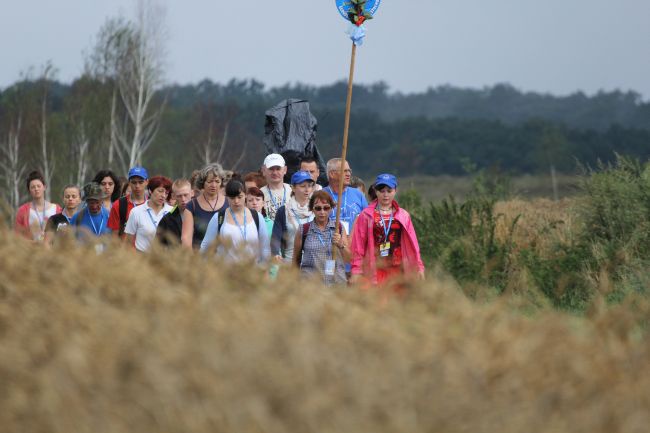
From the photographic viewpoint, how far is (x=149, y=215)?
12.7m

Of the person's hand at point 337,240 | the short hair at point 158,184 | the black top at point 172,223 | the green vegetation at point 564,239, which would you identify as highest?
the short hair at point 158,184

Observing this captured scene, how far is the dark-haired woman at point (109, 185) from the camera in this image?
1460 centimetres

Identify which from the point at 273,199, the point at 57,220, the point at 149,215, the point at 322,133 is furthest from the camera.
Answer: the point at 322,133

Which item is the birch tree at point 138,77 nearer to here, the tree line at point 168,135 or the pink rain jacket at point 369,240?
the tree line at point 168,135

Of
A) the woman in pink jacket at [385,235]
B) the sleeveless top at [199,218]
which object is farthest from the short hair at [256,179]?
the woman in pink jacket at [385,235]

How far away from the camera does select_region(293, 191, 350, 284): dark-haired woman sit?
469 inches

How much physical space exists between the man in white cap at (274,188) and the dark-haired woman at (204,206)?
1580mm

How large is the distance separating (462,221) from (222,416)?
18431 millimetres

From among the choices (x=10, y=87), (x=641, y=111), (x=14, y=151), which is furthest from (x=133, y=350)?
(x=641, y=111)

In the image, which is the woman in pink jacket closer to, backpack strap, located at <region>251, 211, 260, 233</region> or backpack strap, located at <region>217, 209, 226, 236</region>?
backpack strap, located at <region>251, 211, 260, 233</region>

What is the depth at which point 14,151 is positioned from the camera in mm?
66500

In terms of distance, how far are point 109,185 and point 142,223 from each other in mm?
2221

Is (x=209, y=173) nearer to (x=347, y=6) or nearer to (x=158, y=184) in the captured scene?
(x=158, y=184)

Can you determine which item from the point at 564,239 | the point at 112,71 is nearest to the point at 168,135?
the point at 112,71
